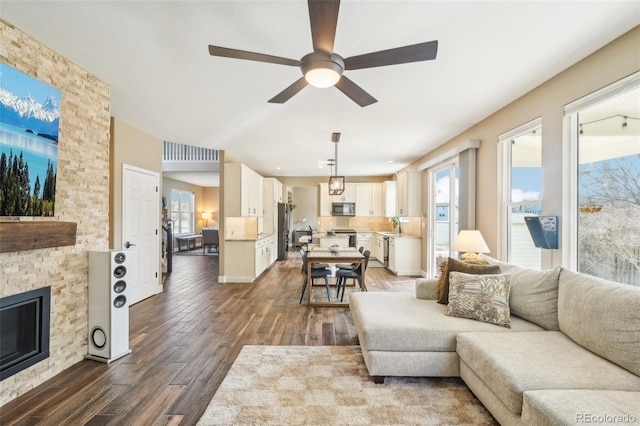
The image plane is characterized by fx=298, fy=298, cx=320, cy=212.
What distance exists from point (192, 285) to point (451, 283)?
4.73 m

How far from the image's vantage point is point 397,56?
185cm

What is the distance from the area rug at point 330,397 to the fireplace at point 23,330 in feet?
4.89

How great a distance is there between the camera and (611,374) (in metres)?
1.66

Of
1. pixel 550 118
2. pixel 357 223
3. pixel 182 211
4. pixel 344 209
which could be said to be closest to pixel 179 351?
pixel 550 118

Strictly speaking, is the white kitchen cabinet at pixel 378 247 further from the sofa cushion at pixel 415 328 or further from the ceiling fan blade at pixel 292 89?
the ceiling fan blade at pixel 292 89

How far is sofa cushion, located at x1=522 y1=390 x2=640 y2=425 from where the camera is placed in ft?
4.28

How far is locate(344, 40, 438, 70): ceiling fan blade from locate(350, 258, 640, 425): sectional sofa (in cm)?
189

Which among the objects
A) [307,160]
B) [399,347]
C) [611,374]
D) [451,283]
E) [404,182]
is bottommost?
[399,347]

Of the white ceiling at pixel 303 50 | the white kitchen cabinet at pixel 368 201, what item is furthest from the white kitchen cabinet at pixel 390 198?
the white ceiling at pixel 303 50

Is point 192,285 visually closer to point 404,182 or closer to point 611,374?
point 404,182

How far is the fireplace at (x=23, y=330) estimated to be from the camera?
2164mm

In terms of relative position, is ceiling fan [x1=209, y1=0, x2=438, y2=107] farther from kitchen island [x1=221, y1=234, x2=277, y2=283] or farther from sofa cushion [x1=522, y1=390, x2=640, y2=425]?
kitchen island [x1=221, y1=234, x2=277, y2=283]

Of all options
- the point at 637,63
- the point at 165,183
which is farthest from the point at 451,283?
the point at 165,183

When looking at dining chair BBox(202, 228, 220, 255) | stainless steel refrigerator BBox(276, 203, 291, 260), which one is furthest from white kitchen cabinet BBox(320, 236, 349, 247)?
dining chair BBox(202, 228, 220, 255)
